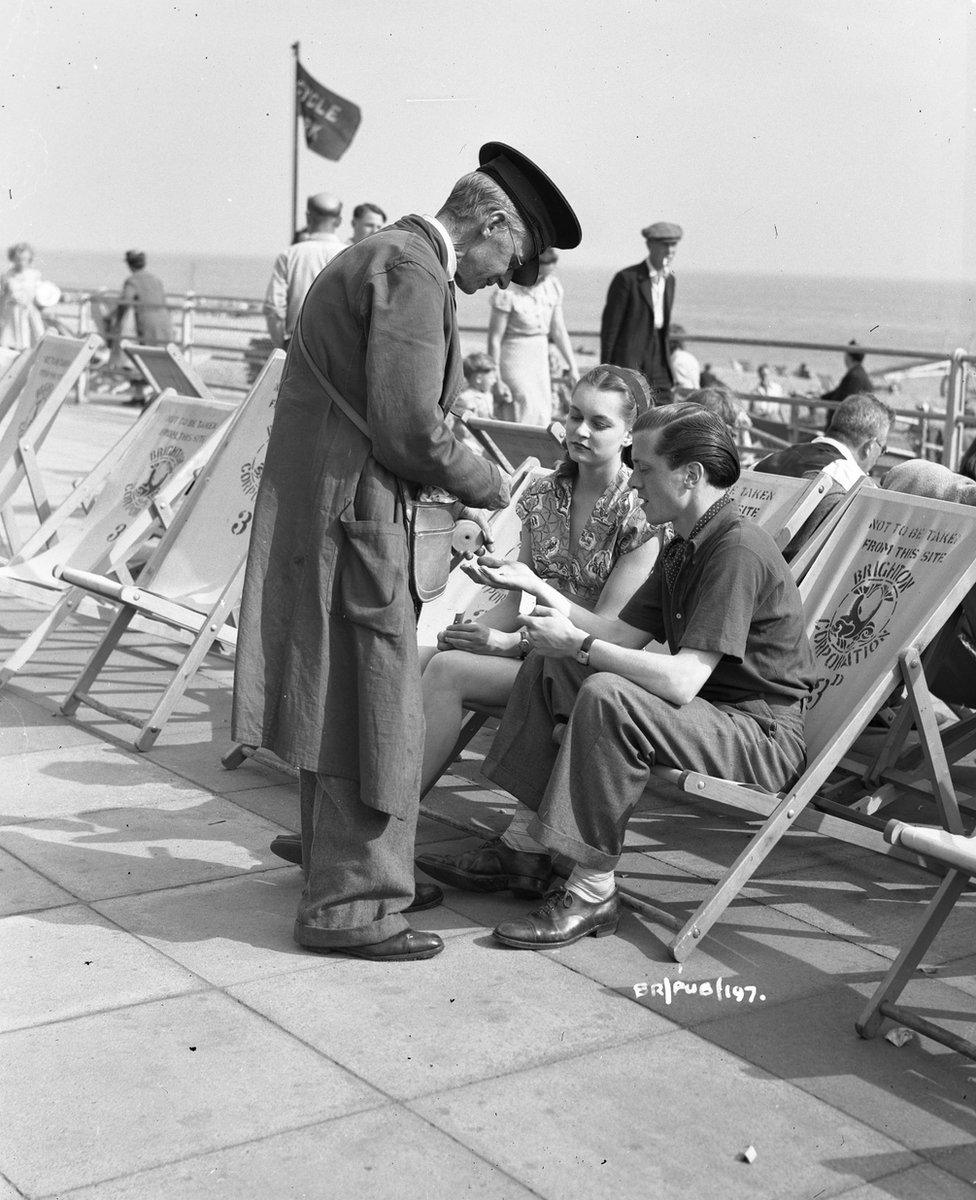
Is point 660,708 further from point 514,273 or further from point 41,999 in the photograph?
point 41,999

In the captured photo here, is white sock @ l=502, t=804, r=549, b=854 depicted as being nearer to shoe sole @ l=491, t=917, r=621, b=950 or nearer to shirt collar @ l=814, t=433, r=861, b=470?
shoe sole @ l=491, t=917, r=621, b=950

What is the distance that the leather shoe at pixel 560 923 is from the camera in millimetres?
3352

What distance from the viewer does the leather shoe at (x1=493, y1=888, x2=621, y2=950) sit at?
11.0 ft

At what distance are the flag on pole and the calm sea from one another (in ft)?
22.2

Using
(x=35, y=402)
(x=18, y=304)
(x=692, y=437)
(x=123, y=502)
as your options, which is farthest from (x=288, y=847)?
(x=18, y=304)

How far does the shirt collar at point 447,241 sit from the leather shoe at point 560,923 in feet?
4.45

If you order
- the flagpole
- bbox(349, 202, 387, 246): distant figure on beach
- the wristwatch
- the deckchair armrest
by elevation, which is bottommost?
the deckchair armrest

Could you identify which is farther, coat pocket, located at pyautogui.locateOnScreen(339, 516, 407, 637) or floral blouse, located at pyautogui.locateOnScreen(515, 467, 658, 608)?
floral blouse, located at pyautogui.locateOnScreen(515, 467, 658, 608)

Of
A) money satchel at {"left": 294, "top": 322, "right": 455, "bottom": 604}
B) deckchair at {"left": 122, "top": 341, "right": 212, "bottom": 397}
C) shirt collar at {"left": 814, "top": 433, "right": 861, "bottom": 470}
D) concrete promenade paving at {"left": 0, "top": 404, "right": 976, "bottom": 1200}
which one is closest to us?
concrete promenade paving at {"left": 0, "top": 404, "right": 976, "bottom": 1200}

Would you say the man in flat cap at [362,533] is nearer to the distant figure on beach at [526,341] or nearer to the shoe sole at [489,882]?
the shoe sole at [489,882]

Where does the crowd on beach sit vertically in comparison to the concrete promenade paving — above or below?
above

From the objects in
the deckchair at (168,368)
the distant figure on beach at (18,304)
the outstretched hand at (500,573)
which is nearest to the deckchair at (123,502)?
the deckchair at (168,368)

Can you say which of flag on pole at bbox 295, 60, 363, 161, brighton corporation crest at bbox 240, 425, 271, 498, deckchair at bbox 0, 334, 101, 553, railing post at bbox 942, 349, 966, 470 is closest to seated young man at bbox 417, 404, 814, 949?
brighton corporation crest at bbox 240, 425, 271, 498

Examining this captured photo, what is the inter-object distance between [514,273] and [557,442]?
2065 mm
